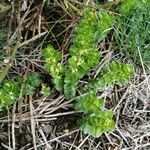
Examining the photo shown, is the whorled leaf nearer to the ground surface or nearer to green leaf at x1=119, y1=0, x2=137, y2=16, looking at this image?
the ground surface

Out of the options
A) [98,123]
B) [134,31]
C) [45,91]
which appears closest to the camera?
[98,123]

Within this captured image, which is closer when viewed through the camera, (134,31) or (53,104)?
(53,104)

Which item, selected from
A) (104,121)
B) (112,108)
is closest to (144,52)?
(112,108)

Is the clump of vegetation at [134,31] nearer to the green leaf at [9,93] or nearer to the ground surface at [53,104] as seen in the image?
the ground surface at [53,104]

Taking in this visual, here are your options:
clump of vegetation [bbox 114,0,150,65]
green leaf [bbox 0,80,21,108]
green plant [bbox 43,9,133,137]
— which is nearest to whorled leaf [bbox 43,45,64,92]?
green plant [bbox 43,9,133,137]

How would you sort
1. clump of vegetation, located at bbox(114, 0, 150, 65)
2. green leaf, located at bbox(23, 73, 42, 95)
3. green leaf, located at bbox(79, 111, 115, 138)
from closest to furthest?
green leaf, located at bbox(79, 111, 115, 138) → green leaf, located at bbox(23, 73, 42, 95) → clump of vegetation, located at bbox(114, 0, 150, 65)

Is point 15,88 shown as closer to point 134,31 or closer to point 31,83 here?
point 31,83

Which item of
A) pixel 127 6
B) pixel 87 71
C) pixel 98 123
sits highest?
pixel 127 6

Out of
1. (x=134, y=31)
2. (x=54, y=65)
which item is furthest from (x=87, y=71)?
(x=134, y=31)
